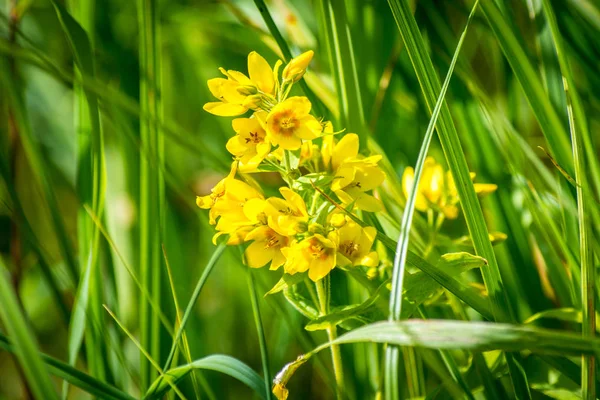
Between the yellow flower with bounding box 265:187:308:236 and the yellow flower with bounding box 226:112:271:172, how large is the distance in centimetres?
6

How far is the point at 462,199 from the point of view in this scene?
70 centimetres

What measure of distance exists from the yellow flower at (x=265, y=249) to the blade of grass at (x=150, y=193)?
0.75 feet

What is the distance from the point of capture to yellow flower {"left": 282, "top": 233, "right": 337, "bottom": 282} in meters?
0.67

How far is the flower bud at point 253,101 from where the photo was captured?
0.71 meters

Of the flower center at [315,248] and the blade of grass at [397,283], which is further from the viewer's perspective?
the flower center at [315,248]

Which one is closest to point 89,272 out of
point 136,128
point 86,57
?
point 86,57

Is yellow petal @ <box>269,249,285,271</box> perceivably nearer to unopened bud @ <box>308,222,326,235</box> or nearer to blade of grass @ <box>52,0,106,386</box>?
unopened bud @ <box>308,222,326,235</box>

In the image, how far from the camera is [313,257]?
69cm

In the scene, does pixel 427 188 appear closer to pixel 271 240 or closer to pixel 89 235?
pixel 271 240

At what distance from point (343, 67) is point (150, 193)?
1.30 ft

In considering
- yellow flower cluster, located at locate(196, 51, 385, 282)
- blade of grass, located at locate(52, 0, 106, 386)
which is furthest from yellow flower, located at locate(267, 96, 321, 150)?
blade of grass, located at locate(52, 0, 106, 386)

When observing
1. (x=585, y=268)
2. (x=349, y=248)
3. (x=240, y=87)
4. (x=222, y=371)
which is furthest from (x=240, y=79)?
(x=585, y=268)

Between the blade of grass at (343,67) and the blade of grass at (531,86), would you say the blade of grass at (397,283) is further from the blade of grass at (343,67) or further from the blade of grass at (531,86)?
the blade of grass at (343,67)

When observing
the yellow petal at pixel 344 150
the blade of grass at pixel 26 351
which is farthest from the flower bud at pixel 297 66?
the blade of grass at pixel 26 351
